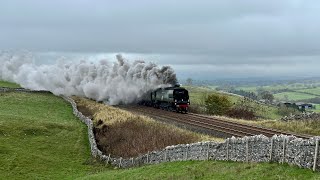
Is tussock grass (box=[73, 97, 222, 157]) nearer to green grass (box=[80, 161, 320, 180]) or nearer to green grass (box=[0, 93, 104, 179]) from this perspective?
green grass (box=[0, 93, 104, 179])

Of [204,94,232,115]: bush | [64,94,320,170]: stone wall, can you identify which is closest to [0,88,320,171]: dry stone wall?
[64,94,320,170]: stone wall

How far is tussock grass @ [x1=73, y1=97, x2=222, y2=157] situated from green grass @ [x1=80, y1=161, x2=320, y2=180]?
7.64 m

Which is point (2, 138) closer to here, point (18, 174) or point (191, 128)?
point (18, 174)

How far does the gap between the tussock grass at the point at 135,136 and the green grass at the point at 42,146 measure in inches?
99.1

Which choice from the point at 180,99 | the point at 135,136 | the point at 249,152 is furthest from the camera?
the point at 180,99

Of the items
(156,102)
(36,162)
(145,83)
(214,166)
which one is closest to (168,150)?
(214,166)

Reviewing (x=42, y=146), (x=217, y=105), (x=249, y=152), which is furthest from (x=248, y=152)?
(x=217, y=105)

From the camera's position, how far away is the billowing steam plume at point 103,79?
9124 cm

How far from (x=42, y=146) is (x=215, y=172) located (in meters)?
29.3

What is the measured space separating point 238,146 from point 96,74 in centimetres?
8394

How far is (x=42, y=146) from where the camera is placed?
4875cm

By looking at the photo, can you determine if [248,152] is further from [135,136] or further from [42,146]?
[42,146]

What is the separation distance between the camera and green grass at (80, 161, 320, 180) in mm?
20013

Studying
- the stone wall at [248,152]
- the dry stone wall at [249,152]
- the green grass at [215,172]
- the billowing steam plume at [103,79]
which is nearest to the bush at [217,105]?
the billowing steam plume at [103,79]
